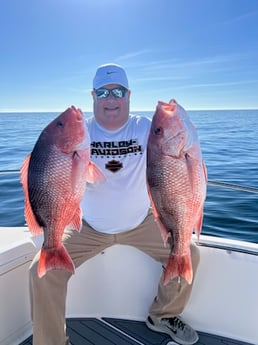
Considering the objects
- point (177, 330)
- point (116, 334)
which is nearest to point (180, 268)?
point (177, 330)

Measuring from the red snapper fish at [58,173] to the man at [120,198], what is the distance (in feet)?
2.44

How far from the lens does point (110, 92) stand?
264 centimetres

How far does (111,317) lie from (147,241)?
798 mm

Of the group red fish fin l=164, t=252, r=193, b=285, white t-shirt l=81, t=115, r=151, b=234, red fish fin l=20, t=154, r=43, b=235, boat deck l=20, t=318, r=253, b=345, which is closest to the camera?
red fish fin l=20, t=154, r=43, b=235

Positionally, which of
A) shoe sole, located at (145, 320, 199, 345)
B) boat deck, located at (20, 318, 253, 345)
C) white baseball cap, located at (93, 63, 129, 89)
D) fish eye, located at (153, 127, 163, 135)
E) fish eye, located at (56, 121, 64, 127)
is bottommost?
boat deck, located at (20, 318, 253, 345)

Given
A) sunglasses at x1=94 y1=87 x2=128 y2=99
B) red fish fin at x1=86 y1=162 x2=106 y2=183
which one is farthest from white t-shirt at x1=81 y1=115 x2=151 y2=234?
red fish fin at x1=86 y1=162 x2=106 y2=183

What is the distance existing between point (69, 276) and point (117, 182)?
723mm

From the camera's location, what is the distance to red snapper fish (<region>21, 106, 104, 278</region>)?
1.86m

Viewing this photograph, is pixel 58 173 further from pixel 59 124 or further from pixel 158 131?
pixel 158 131

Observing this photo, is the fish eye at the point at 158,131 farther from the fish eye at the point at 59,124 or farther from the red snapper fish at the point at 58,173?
the fish eye at the point at 59,124

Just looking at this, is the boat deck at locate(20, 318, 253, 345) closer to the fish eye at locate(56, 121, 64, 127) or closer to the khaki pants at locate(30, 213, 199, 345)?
Result: the khaki pants at locate(30, 213, 199, 345)

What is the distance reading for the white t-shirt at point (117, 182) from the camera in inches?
106

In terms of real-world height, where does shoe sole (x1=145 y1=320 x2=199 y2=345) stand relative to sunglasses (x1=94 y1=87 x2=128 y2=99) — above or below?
below

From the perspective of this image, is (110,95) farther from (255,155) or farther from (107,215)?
(255,155)
